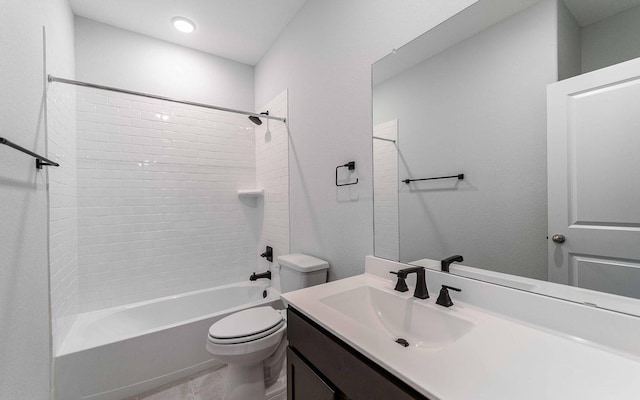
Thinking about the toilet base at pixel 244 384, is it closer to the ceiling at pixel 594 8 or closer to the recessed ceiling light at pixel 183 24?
the ceiling at pixel 594 8

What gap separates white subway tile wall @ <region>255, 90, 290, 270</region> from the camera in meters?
2.26

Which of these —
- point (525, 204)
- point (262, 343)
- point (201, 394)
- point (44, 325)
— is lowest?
point (201, 394)

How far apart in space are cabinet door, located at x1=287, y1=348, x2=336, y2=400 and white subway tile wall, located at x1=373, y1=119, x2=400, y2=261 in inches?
25.2

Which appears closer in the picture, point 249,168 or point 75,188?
point 75,188

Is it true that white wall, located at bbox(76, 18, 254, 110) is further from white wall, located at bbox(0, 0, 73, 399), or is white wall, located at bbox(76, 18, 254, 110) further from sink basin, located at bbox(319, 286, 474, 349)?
sink basin, located at bbox(319, 286, 474, 349)

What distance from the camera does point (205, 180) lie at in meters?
2.54

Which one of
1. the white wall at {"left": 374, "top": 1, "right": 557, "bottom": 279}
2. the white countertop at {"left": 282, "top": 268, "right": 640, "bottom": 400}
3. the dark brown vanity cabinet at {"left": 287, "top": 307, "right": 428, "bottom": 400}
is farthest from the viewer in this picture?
the white wall at {"left": 374, "top": 1, "right": 557, "bottom": 279}

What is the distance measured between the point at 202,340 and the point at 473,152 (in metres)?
2.08

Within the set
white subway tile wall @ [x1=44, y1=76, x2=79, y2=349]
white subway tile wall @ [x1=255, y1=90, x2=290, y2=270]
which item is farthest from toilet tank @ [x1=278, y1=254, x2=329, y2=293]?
white subway tile wall @ [x1=44, y1=76, x2=79, y2=349]

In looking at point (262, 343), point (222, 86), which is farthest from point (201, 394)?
point (222, 86)

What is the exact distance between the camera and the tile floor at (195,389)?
1596 millimetres

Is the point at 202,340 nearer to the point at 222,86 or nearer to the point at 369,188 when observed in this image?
the point at 369,188

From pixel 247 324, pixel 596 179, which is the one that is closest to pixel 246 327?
pixel 247 324

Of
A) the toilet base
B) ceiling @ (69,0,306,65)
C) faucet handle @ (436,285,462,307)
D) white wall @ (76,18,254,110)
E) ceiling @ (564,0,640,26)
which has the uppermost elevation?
ceiling @ (69,0,306,65)
